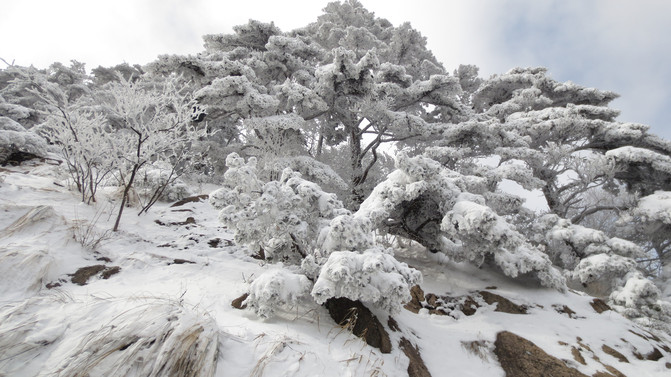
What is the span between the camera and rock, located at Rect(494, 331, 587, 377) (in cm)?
348

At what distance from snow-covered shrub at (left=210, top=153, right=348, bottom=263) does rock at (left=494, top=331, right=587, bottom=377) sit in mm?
2944

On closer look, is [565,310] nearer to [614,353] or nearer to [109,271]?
[614,353]

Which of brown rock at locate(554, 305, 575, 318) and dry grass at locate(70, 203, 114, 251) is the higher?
brown rock at locate(554, 305, 575, 318)

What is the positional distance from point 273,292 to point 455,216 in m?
3.34

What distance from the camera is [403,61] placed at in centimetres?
→ 1622

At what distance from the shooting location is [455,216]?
4891mm

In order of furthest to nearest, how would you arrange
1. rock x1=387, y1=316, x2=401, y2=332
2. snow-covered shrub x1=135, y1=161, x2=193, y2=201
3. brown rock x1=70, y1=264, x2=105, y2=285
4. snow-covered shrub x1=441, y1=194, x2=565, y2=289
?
snow-covered shrub x1=135, y1=161, x2=193, y2=201, snow-covered shrub x1=441, y1=194, x2=565, y2=289, rock x1=387, y1=316, x2=401, y2=332, brown rock x1=70, y1=264, x2=105, y2=285

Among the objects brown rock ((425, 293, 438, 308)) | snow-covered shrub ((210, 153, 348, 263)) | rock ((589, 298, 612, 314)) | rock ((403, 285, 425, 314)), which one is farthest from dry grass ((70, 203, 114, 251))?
rock ((589, 298, 612, 314))

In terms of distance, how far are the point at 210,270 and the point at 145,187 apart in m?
4.71

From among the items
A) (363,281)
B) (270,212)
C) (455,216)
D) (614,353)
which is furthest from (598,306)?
(270,212)

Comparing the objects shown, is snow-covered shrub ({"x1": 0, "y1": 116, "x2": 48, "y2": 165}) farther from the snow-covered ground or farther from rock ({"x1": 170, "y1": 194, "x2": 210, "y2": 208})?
rock ({"x1": 170, "y1": 194, "x2": 210, "y2": 208})

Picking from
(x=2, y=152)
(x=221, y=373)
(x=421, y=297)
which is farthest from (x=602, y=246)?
(x=2, y=152)

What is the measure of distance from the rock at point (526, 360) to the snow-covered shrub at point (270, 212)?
2944mm

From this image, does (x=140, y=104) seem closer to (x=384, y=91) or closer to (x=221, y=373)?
(x=221, y=373)
